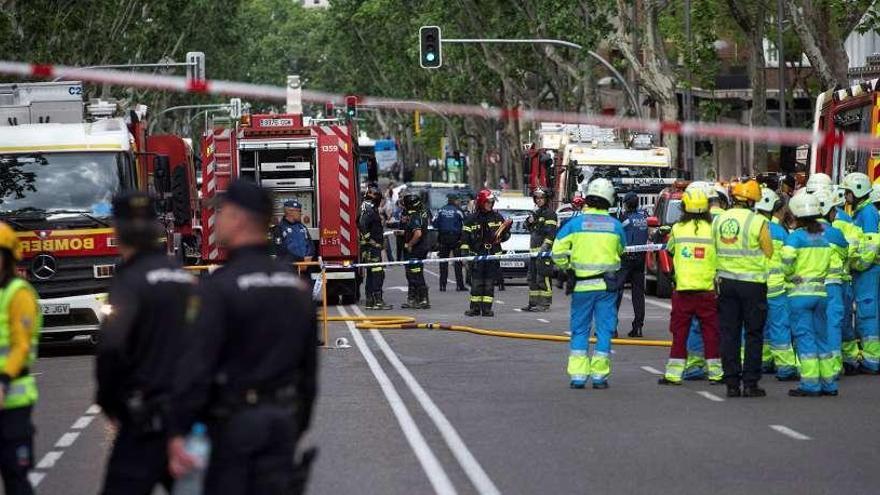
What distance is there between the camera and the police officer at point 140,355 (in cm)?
788

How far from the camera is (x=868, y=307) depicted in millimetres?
18906

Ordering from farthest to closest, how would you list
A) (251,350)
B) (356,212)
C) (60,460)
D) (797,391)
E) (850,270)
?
(356,212), (850,270), (797,391), (60,460), (251,350)

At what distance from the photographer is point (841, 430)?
1462 cm

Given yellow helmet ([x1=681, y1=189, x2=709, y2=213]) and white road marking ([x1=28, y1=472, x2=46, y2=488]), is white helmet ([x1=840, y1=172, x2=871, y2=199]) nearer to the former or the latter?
yellow helmet ([x1=681, y1=189, x2=709, y2=213])

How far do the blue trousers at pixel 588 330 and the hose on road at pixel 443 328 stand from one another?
5074 millimetres

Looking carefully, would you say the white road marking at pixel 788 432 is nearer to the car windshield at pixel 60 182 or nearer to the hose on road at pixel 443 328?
the hose on road at pixel 443 328

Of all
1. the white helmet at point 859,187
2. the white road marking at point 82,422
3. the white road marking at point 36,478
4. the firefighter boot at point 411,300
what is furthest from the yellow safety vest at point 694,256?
the firefighter boot at point 411,300

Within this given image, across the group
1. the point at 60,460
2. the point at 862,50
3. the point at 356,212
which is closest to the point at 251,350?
the point at 60,460

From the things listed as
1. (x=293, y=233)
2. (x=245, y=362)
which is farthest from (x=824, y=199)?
(x=245, y=362)

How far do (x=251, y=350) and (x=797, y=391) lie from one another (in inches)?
405

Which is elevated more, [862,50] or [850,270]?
[862,50]

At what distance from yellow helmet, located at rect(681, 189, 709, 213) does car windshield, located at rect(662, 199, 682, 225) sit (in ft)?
47.4

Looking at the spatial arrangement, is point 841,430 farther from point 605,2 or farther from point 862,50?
point 862,50

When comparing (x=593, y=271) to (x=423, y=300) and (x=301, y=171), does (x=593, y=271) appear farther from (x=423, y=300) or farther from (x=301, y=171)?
(x=301, y=171)
